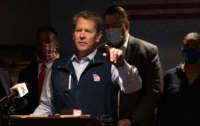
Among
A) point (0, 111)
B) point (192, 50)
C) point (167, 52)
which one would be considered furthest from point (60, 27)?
point (0, 111)

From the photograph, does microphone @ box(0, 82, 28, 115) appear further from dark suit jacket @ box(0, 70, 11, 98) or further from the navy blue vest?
dark suit jacket @ box(0, 70, 11, 98)

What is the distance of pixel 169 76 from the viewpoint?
333 cm

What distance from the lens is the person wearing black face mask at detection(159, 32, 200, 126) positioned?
126 inches

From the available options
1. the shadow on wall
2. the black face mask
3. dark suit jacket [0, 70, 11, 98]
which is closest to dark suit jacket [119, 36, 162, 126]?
the black face mask

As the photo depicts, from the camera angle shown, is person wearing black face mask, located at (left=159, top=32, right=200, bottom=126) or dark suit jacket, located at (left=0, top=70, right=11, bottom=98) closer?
dark suit jacket, located at (left=0, top=70, right=11, bottom=98)

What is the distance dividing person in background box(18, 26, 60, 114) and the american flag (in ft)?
3.70

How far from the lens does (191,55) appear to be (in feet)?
10.6

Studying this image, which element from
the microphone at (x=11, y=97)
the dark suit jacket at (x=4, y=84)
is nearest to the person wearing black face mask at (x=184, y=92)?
the dark suit jacket at (x=4, y=84)

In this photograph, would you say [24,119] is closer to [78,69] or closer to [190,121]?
[78,69]

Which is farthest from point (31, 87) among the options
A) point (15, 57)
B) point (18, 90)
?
point (18, 90)

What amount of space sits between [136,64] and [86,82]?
94 centimetres

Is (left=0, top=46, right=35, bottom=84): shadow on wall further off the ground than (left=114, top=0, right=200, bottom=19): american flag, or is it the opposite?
(left=114, top=0, right=200, bottom=19): american flag

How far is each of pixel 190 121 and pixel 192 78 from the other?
1.27ft

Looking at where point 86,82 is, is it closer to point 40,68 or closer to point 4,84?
point 4,84
